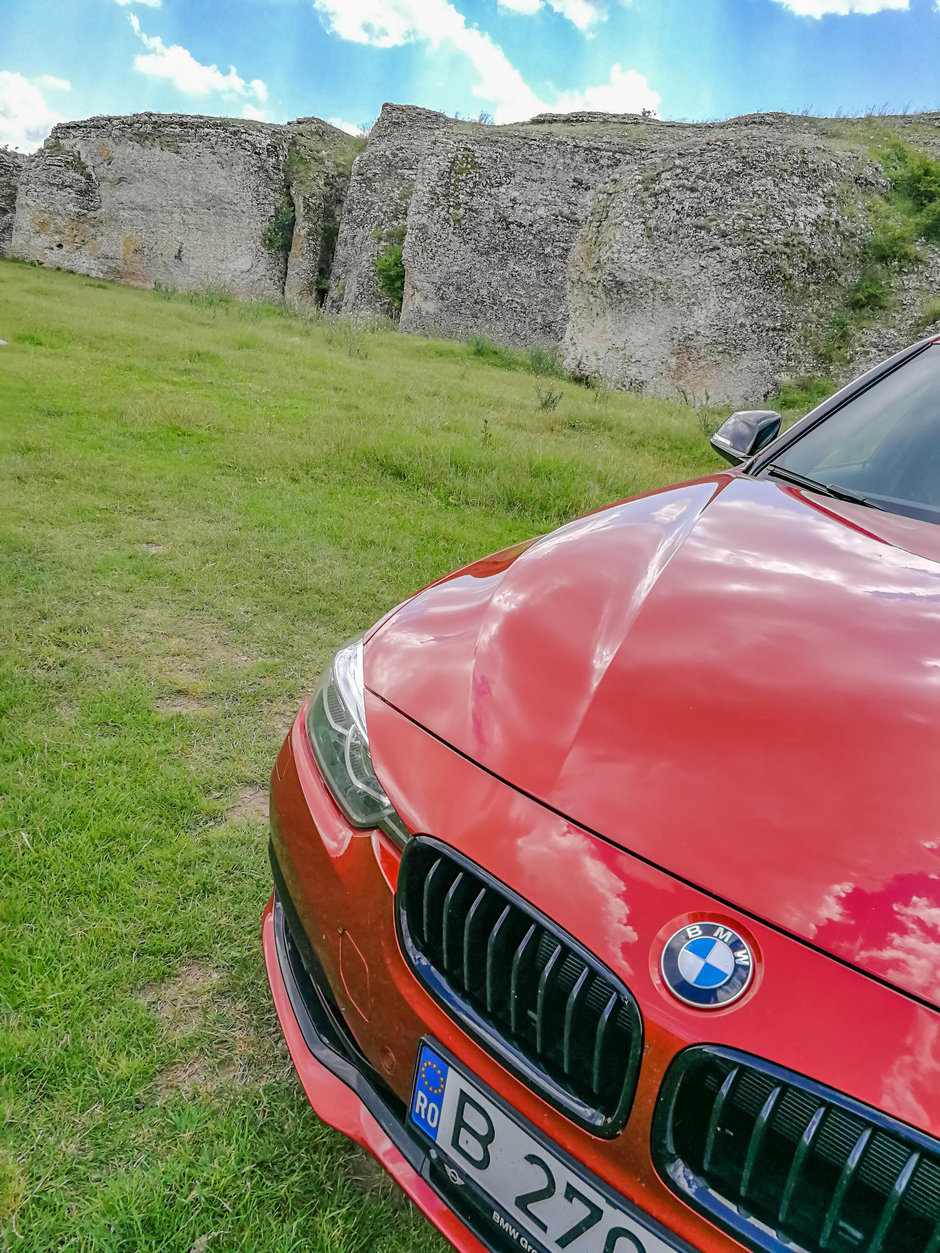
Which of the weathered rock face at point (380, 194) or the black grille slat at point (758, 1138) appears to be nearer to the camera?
the black grille slat at point (758, 1138)

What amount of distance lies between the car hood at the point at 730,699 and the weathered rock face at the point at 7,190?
3084cm

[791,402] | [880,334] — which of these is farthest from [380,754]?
[880,334]

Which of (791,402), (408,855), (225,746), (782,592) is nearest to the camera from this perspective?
(408,855)

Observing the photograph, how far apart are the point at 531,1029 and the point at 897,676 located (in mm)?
690

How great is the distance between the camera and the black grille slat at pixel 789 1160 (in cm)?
67

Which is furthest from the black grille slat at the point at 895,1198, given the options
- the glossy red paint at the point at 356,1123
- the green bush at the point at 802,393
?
the green bush at the point at 802,393

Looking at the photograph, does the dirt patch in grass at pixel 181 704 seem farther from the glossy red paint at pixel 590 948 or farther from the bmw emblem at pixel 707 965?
the bmw emblem at pixel 707 965

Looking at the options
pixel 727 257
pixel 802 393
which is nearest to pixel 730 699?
pixel 802 393

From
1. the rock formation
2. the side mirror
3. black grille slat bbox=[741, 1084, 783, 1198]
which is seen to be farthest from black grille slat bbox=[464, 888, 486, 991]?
the rock formation

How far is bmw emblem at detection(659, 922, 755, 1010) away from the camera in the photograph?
77cm

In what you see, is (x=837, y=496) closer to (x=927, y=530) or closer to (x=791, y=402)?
(x=927, y=530)

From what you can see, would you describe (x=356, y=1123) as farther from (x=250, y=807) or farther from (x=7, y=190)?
(x=7, y=190)

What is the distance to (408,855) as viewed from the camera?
104 centimetres

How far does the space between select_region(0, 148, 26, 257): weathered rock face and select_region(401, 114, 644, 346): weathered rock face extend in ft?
48.9
